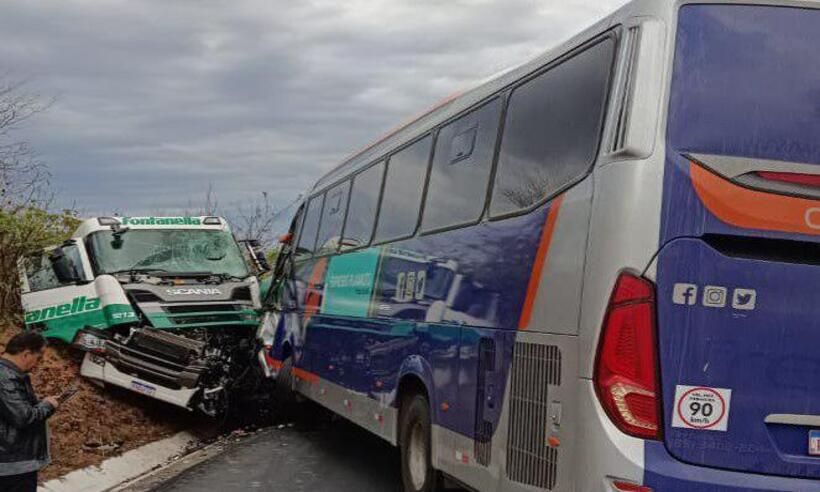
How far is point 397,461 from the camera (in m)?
11.0

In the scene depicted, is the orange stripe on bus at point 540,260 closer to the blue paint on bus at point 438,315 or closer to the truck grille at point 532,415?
the blue paint on bus at point 438,315

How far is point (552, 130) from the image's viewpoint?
563cm

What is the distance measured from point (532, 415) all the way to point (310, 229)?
26.7 feet

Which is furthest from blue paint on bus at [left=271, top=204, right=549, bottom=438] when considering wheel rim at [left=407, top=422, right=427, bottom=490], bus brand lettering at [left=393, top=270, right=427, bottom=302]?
wheel rim at [left=407, top=422, right=427, bottom=490]

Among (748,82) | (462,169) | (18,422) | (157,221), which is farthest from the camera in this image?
(157,221)

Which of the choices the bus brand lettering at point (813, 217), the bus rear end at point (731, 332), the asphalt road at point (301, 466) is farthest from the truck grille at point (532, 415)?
the asphalt road at point (301, 466)

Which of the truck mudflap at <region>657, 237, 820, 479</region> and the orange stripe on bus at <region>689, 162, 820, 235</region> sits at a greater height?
the orange stripe on bus at <region>689, 162, 820, 235</region>

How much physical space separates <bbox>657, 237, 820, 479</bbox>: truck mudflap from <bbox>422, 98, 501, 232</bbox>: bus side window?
2266 millimetres

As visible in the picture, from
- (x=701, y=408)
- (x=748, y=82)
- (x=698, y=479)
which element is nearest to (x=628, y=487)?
(x=698, y=479)

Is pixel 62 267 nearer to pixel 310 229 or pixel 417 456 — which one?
pixel 310 229

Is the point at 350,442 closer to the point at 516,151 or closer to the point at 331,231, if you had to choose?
the point at 331,231

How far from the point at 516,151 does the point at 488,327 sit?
3.64 feet

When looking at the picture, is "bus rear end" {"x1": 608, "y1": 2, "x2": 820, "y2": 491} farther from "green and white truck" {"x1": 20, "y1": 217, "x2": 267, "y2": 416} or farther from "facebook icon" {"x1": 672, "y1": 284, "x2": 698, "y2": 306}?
"green and white truck" {"x1": 20, "y1": 217, "x2": 267, "y2": 416}

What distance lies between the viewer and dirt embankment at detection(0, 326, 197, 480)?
1147 centimetres
